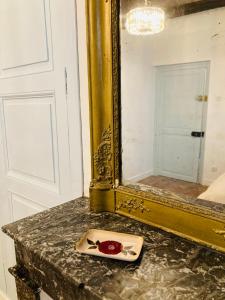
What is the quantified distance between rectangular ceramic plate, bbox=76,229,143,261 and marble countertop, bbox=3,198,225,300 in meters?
0.02

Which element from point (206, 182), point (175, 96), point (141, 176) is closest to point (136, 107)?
point (175, 96)

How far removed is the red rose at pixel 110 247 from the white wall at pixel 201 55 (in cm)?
34

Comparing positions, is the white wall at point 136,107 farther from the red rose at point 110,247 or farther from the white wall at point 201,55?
the red rose at point 110,247

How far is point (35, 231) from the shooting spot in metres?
0.83

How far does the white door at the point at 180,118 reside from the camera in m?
0.75

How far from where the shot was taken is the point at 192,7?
0.73 m

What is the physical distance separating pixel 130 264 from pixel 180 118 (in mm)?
471

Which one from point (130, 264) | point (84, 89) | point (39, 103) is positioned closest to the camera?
point (130, 264)

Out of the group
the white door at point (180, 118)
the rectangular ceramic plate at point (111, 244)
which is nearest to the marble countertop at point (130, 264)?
the rectangular ceramic plate at point (111, 244)

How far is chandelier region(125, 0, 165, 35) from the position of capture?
790 mm

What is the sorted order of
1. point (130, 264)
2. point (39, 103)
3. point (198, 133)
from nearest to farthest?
point (130, 264) → point (198, 133) → point (39, 103)

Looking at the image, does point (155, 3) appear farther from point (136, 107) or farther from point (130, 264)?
point (130, 264)

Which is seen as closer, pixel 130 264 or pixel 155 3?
pixel 130 264

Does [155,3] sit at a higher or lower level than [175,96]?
higher
